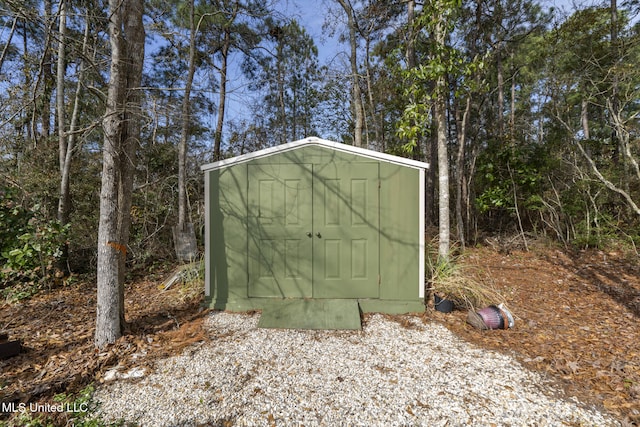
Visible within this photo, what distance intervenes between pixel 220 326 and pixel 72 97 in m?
6.00

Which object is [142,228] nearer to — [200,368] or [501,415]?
[200,368]

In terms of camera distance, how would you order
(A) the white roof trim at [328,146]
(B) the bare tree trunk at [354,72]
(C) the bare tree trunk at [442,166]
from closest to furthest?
(A) the white roof trim at [328,146] → (C) the bare tree trunk at [442,166] → (B) the bare tree trunk at [354,72]

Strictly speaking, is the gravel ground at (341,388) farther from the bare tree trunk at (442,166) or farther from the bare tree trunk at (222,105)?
the bare tree trunk at (222,105)

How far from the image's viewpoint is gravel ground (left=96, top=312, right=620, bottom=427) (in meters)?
1.89

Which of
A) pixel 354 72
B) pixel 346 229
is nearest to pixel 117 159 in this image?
pixel 346 229

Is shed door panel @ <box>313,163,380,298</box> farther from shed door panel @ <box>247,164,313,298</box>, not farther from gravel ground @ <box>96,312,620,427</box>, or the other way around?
gravel ground @ <box>96,312,620,427</box>

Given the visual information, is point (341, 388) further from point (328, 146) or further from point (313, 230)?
point (328, 146)

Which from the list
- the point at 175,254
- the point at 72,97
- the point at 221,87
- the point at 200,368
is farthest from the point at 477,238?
the point at 72,97

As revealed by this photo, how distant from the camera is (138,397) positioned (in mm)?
2072

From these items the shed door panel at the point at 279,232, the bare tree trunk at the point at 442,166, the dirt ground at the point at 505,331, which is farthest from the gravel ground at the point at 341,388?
the bare tree trunk at the point at 442,166

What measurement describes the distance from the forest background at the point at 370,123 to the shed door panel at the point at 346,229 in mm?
1746

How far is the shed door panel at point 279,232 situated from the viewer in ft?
12.2

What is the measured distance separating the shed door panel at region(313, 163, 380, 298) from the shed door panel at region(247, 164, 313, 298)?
17cm

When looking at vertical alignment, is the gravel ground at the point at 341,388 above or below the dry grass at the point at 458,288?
below
